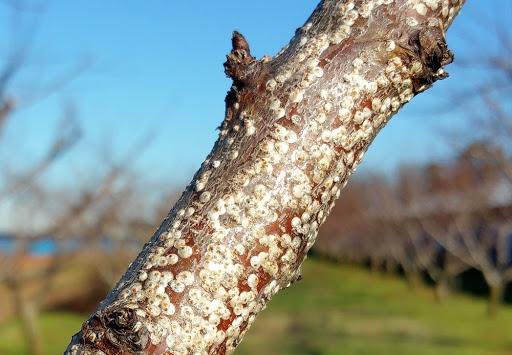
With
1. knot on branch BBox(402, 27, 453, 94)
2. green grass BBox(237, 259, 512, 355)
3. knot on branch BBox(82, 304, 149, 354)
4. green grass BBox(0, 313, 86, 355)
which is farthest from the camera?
green grass BBox(0, 313, 86, 355)

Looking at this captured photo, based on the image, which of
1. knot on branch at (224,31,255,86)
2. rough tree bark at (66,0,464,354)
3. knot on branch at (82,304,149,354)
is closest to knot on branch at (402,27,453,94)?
rough tree bark at (66,0,464,354)

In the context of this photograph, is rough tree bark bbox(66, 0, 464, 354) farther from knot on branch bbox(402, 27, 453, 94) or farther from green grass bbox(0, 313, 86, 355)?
green grass bbox(0, 313, 86, 355)

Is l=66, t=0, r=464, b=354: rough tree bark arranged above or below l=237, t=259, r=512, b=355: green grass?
below

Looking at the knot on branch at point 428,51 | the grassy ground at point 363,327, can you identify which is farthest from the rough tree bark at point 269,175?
the grassy ground at point 363,327

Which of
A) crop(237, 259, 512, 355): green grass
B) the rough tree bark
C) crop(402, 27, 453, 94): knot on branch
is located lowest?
the rough tree bark

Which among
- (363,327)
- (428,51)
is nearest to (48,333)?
(363,327)

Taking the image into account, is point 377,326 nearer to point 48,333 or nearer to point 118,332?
point 48,333

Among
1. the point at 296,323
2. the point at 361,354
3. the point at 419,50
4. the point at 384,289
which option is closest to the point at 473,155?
the point at 361,354

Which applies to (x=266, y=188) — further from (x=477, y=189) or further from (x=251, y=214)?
(x=477, y=189)
